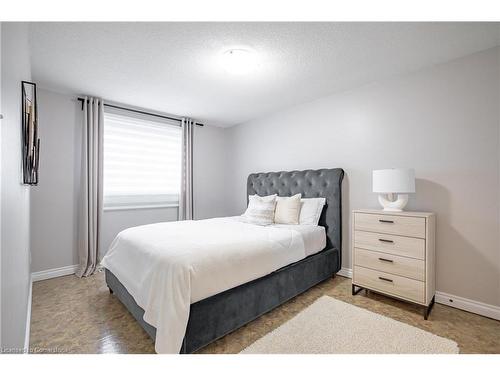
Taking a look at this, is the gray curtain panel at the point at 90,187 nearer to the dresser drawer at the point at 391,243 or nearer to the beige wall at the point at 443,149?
the beige wall at the point at 443,149

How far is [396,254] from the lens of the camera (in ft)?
7.10

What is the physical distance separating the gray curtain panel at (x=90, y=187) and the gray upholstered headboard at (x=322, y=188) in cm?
247

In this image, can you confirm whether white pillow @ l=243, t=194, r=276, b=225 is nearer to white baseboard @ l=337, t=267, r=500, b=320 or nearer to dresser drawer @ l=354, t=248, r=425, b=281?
dresser drawer @ l=354, t=248, r=425, b=281

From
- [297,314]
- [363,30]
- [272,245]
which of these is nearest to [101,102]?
[272,245]

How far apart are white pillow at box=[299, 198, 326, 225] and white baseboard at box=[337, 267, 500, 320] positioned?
1403 millimetres

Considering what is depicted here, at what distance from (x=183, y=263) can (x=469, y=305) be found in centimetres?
261

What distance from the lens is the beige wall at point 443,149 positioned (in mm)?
2041

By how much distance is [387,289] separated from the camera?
2219mm

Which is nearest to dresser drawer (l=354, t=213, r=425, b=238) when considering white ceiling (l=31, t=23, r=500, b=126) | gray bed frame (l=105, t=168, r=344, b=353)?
gray bed frame (l=105, t=168, r=344, b=353)

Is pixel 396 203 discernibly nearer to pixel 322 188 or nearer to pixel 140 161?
pixel 322 188

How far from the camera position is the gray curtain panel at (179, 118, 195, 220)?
13.3 feet

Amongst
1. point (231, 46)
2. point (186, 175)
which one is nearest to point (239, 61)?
point (231, 46)

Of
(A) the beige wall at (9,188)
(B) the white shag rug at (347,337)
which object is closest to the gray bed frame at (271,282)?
(B) the white shag rug at (347,337)

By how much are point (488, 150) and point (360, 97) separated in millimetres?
1348
